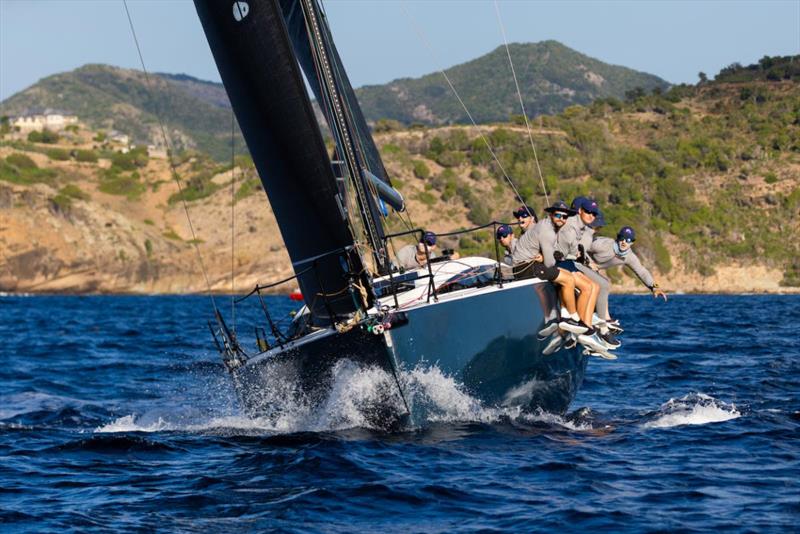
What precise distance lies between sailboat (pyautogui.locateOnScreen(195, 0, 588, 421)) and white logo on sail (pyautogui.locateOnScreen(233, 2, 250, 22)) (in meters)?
0.01

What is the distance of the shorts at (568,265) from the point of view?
1220 centimetres

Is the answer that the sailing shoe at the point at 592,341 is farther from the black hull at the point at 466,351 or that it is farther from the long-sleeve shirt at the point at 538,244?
the long-sleeve shirt at the point at 538,244

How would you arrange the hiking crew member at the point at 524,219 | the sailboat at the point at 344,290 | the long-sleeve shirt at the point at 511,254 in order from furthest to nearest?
the hiking crew member at the point at 524,219 → the long-sleeve shirt at the point at 511,254 → the sailboat at the point at 344,290

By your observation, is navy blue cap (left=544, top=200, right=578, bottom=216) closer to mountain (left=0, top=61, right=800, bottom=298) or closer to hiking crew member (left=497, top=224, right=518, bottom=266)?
hiking crew member (left=497, top=224, right=518, bottom=266)

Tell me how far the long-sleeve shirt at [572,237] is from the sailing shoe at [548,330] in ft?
2.63

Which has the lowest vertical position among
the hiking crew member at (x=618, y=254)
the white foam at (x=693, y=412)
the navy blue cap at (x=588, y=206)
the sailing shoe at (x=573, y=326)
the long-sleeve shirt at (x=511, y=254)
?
the white foam at (x=693, y=412)

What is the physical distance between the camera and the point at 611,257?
12516 mm

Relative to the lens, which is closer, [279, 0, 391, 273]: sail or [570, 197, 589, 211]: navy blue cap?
[570, 197, 589, 211]: navy blue cap

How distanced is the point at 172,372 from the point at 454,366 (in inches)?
421

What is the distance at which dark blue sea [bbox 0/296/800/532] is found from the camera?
27.5 ft

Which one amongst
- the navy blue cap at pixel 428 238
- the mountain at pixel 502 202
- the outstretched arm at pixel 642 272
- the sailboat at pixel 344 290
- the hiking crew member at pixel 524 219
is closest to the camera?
the sailboat at pixel 344 290

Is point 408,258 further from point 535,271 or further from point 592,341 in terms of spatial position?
point 592,341

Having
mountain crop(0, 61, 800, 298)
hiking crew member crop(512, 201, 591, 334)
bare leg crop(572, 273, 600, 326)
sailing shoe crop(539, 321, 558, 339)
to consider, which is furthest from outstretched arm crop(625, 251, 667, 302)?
mountain crop(0, 61, 800, 298)

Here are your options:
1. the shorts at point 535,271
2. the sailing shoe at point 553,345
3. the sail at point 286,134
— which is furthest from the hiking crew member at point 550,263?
the sail at point 286,134
